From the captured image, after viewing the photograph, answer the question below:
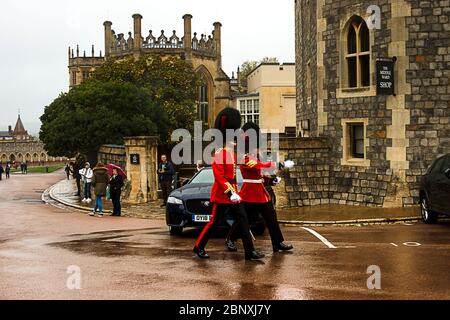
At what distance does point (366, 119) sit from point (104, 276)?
1167 centimetres

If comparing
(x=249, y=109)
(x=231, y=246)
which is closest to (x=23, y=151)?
(x=249, y=109)

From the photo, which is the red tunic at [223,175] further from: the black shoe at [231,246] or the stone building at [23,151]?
the stone building at [23,151]

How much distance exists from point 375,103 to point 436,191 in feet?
16.6

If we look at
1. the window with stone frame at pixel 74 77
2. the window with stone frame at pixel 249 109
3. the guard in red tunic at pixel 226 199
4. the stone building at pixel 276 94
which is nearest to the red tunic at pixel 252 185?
the guard in red tunic at pixel 226 199

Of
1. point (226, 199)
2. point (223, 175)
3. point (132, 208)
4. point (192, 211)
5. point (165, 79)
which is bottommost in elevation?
point (132, 208)

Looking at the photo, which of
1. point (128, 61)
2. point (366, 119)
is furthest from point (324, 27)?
point (128, 61)

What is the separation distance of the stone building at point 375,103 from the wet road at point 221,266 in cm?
427

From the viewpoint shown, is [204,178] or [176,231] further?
[204,178]

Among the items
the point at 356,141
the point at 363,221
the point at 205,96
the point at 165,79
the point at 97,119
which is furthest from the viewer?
the point at 205,96

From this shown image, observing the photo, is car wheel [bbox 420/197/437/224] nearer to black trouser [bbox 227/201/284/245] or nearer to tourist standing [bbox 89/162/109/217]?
black trouser [bbox 227/201/284/245]

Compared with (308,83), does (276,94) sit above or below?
above

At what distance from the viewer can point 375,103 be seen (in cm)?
1759

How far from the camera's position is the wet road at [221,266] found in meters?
6.81

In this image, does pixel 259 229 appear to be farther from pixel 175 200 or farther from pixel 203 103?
pixel 203 103
